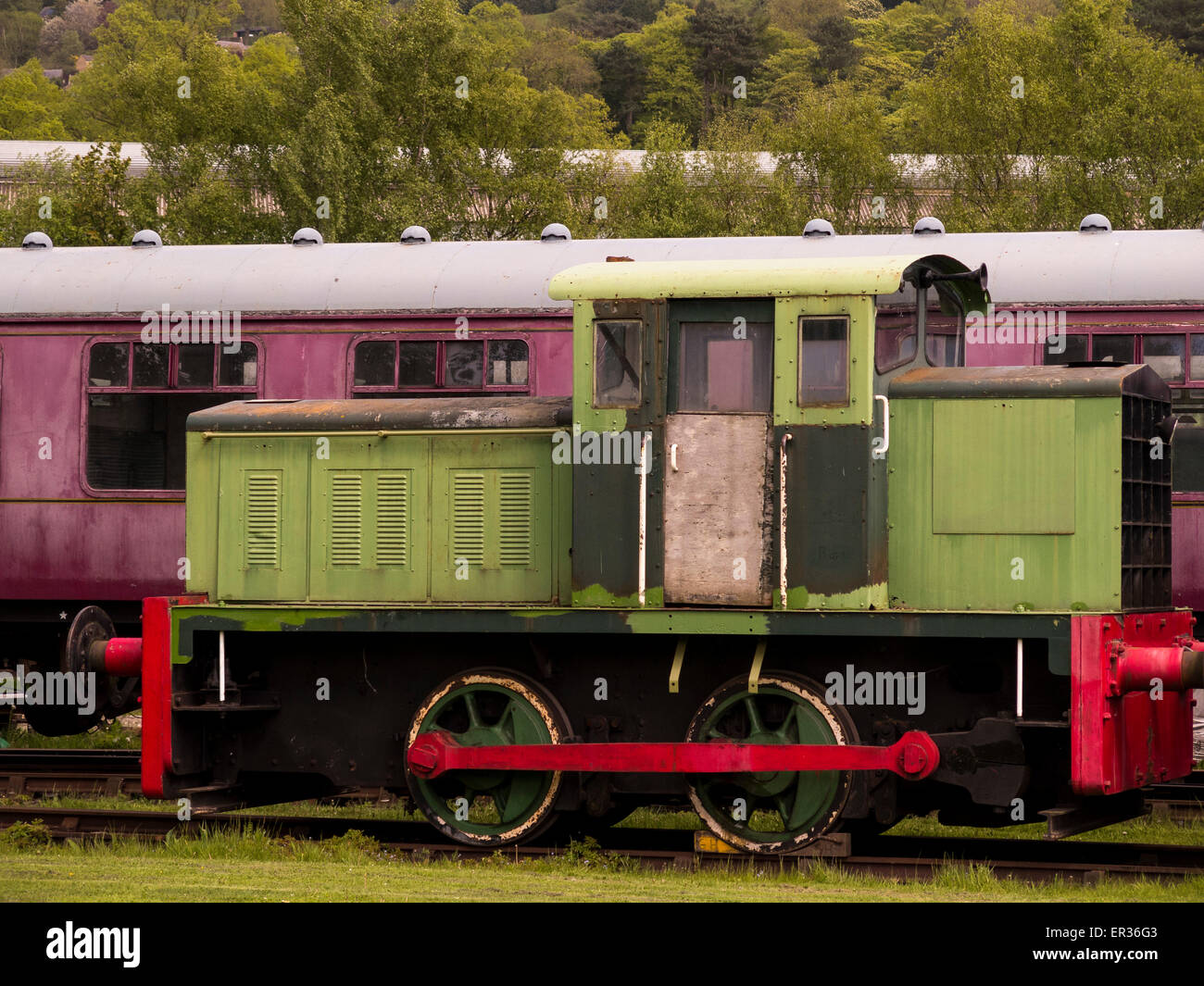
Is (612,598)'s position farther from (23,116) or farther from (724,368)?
(23,116)

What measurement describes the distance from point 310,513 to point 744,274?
3.26 metres

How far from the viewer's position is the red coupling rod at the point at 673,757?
9312 millimetres

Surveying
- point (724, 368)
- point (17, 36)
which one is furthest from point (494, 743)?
point (17, 36)

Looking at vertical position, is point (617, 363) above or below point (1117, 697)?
above

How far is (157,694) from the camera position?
1052 cm

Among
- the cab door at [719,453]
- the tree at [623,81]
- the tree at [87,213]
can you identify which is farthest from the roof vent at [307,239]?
the tree at [623,81]

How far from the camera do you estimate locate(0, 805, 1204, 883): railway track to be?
32.1 feet

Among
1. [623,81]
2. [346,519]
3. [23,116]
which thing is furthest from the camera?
[623,81]

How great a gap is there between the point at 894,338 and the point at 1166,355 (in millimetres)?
3880

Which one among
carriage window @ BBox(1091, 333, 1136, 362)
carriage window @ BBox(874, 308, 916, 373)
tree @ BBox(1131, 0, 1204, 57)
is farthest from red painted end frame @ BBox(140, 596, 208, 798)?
tree @ BBox(1131, 0, 1204, 57)

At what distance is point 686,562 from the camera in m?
9.67

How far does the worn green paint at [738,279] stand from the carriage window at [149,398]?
5198mm
